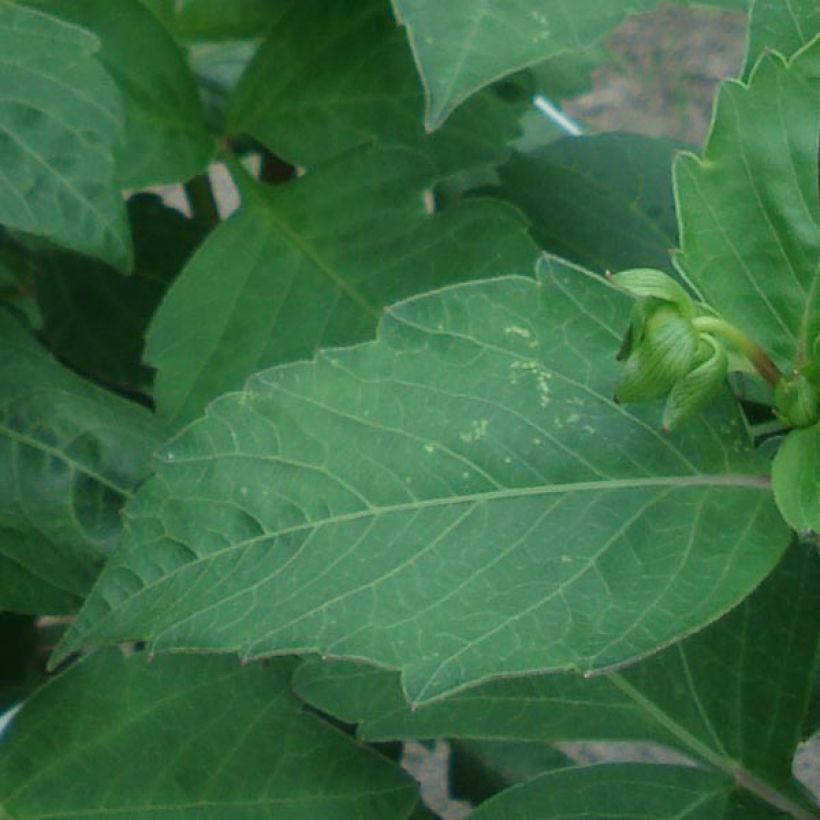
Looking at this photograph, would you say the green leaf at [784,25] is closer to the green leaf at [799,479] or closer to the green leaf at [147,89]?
the green leaf at [799,479]

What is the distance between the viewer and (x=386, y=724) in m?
0.57

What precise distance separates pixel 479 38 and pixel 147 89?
0.19 metres

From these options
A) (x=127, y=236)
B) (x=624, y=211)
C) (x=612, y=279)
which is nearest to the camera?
(x=612, y=279)

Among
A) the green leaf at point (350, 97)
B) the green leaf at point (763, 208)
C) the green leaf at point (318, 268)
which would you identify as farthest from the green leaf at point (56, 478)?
the green leaf at point (763, 208)

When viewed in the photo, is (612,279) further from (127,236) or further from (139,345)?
(139,345)

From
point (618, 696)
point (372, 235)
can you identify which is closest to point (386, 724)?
point (618, 696)

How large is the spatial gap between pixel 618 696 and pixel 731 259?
186mm

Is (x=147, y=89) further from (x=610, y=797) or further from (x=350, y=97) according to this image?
(x=610, y=797)

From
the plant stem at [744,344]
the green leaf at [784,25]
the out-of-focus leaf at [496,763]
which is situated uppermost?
the green leaf at [784,25]

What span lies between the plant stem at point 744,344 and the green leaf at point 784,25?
11cm

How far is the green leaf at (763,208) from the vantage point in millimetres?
453

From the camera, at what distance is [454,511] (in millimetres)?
445

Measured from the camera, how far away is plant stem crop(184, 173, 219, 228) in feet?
2.37

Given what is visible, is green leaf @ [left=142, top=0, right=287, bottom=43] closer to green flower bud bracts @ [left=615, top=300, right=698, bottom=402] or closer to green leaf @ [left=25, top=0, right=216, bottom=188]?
green leaf @ [left=25, top=0, right=216, bottom=188]
